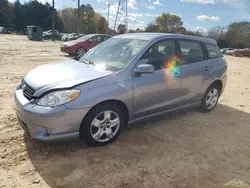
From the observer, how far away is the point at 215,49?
18.0ft

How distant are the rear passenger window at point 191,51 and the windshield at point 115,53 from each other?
2.97 ft

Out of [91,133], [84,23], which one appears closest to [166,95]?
[91,133]

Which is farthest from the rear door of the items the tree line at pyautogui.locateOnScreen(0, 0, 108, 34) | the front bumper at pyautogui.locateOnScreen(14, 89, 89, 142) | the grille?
the tree line at pyautogui.locateOnScreen(0, 0, 108, 34)

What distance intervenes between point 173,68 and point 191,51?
0.77m

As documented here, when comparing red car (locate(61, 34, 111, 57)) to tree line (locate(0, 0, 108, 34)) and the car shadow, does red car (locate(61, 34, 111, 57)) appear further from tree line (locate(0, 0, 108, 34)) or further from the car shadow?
tree line (locate(0, 0, 108, 34))

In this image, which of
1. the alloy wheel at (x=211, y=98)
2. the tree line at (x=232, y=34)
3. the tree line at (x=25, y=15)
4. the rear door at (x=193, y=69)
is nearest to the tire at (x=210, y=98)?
the alloy wheel at (x=211, y=98)

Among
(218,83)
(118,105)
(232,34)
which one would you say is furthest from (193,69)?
(232,34)

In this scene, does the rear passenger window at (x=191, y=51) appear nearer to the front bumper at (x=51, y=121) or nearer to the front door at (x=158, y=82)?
the front door at (x=158, y=82)

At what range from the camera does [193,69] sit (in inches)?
185

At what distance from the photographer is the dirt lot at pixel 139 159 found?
2879mm

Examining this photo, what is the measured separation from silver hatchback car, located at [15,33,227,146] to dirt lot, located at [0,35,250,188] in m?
0.31

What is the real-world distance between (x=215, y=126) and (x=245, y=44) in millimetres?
59971

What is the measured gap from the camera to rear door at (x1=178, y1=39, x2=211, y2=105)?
4.56 m

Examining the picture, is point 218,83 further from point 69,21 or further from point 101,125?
point 69,21
